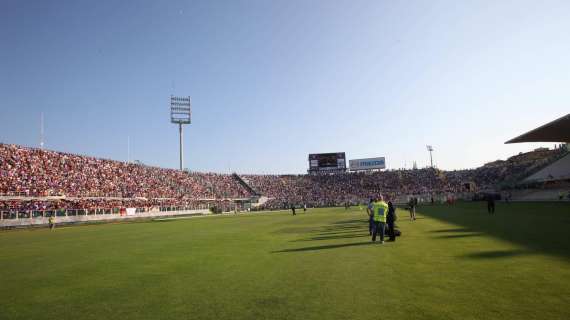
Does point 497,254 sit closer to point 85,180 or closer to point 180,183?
point 85,180

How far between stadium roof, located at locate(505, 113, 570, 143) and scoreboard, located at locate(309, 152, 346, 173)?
57715 mm

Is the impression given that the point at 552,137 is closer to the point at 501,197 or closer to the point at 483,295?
the point at 501,197

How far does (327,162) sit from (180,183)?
45.7 meters

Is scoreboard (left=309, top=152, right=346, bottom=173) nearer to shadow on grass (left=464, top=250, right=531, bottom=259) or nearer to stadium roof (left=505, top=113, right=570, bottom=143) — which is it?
stadium roof (left=505, top=113, right=570, bottom=143)

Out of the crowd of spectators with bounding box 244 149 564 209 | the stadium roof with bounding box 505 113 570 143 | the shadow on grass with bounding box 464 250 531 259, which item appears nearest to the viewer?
the shadow on grass with bounding box 464 250 531 259

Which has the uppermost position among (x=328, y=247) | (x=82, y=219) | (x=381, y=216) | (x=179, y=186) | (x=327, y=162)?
(x=327, y=162)

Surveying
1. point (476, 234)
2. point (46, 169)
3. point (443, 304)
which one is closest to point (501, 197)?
point (476, 234)

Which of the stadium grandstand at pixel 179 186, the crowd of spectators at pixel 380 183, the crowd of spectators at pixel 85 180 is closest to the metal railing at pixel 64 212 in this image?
the stadium grandstand at pixel 179 186

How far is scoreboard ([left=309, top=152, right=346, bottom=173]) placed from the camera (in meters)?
103

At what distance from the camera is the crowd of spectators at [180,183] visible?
42.4 m

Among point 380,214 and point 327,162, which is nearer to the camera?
point 380,214

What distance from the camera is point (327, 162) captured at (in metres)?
104

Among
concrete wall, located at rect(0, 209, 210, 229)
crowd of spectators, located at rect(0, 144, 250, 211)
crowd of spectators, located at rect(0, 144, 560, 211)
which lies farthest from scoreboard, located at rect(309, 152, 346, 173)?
concrete wall, located at rect(0, 209, 210, 229)

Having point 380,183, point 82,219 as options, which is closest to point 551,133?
point 380,183
